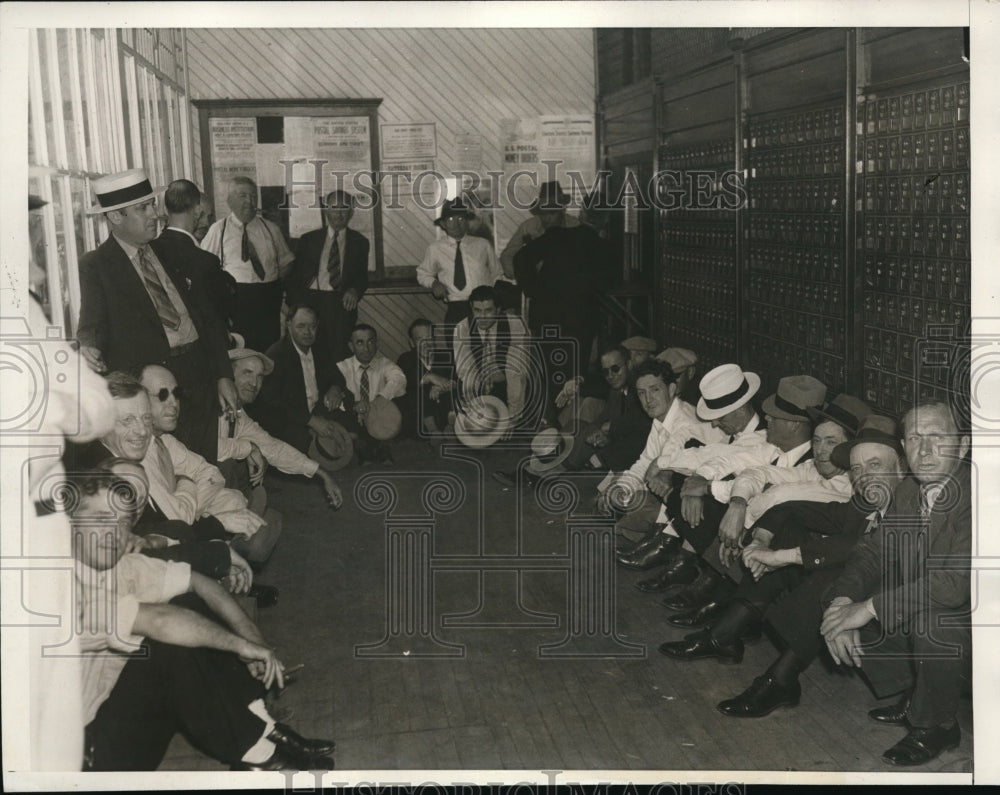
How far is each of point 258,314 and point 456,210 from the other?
940mm

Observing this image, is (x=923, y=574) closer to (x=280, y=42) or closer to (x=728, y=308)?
(x=728, y=308)

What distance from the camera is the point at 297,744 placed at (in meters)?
4.08

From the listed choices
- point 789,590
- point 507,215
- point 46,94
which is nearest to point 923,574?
point 789,590

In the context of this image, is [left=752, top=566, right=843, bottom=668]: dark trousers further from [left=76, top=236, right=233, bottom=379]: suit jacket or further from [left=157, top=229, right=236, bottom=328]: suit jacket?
[left=157, top=229, right=236, bottom=328]: suit jacket

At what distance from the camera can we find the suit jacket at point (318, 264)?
478 cm

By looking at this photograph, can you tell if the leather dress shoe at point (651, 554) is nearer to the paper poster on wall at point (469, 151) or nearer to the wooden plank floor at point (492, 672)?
the wooden plank floor at point (492, 672)

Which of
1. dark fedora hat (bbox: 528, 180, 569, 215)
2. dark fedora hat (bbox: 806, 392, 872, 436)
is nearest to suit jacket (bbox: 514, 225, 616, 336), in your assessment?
dark fedora hat (bbox: 528, 180, 569, 215)

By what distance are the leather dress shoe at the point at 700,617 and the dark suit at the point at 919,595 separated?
0.65 m

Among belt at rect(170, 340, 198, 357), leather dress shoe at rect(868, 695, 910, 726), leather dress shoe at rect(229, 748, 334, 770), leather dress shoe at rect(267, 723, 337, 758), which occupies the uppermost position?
belt at rect(170, 340, 198, 357)

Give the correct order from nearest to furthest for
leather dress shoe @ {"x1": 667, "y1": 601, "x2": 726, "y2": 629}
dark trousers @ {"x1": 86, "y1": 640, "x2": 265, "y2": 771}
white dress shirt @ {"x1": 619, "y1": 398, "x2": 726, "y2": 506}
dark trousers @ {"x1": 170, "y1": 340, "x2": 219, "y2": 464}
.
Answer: dark trousers @ {"x1": 86, "y1": 640, "x2": 265, "y2": 771}, dark trousers @ {"x1": 170, "y1": 340, "x2": 219, "y2": 464}, leather dress shoe @ {"x1": 667, "y1": 601, "x2": 726, "y2": 629}, white dress shirt @ {"x1": 619, "y1": 398, "x2": 726, "y2": 506}

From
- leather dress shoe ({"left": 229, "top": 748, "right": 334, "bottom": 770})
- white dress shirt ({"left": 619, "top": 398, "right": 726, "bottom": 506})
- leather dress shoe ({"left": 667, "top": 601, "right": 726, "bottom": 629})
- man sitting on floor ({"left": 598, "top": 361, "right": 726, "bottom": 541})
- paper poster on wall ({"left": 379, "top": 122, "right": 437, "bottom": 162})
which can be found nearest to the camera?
leather dress shoe ({"left": 229, "top": 748, "right": 334, "bottom": 770})

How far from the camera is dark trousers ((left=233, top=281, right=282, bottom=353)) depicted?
4.80 meters

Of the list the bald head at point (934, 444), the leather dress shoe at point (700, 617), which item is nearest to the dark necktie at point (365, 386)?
the leather dress shoe at point (700, 617)

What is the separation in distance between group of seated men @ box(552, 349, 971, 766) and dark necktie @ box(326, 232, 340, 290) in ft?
3.56
